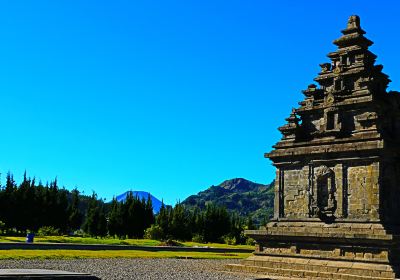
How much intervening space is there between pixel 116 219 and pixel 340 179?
48.5 meters

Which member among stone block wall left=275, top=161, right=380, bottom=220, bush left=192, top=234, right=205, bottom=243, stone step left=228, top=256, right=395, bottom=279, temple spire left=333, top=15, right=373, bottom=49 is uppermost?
temple spire left=333, top=15, right=373, bottom=49

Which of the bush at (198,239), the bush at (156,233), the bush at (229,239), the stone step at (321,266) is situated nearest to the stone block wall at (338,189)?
the stone step at (321,266)

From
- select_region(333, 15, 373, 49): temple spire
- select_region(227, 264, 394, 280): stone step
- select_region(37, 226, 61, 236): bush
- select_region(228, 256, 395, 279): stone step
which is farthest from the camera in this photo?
select_region(37, 226, 61, 236): bush

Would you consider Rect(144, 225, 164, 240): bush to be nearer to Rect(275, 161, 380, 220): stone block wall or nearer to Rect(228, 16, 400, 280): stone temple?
Rect(228, 16, 400, 280): stone temple

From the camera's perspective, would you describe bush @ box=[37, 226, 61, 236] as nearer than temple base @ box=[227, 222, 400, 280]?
No

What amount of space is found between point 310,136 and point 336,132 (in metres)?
2.26

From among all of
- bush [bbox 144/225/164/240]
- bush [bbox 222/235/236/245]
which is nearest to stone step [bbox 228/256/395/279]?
bush [bbox 144/225/164/240]

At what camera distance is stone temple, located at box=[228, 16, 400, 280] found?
981 inches

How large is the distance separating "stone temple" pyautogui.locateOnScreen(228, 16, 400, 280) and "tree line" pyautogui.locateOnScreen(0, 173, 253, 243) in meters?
39.5

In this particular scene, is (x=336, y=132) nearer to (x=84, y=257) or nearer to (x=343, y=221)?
(x=343, y=221)

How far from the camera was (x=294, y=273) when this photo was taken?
26.0 m

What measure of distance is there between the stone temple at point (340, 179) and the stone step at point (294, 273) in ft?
0.17

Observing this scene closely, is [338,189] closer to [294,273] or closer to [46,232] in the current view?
[294,273]

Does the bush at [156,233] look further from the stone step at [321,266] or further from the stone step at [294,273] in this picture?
the stone step at [321,266]
